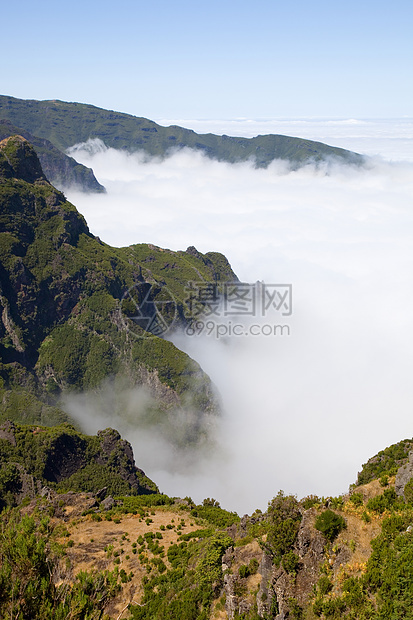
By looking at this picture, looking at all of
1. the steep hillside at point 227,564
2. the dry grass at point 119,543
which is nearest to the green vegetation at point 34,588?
the steep hillside at point 227,564

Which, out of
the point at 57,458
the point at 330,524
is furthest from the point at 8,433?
the point at 330,524

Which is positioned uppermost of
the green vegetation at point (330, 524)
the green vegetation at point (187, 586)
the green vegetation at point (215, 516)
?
the green vegetation at point (330, 524)

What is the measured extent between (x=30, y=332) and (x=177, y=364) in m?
59.8

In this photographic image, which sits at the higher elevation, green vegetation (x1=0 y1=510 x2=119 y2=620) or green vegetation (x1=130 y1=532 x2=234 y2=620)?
green vegetation (x1=0 y1=510 x2=119 y2=620)

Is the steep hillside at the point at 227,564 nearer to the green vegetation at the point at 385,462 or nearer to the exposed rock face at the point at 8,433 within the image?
the green vegetation at the point at 385,462

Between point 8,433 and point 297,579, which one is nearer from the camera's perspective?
point 297,579

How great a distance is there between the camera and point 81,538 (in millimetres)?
57000

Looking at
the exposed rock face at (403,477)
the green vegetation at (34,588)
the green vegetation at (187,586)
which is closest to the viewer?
the green vegetation at (34,588)

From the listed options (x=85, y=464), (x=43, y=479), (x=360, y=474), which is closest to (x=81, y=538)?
(x=360, y=474)

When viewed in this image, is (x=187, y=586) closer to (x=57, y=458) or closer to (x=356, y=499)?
(x=356, y=499)

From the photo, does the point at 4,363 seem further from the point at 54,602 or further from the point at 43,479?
the point at 54,602

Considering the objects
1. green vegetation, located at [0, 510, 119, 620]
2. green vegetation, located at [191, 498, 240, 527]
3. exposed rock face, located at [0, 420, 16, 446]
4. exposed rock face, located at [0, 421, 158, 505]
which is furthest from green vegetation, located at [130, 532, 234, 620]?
exposed rock face, located at [0, 420, 16, 446]

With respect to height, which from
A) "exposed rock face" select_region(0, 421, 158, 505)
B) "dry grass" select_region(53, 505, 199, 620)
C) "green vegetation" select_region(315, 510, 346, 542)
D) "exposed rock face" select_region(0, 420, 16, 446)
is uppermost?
"green vegetation" select_region(315, 510, 346, 542)

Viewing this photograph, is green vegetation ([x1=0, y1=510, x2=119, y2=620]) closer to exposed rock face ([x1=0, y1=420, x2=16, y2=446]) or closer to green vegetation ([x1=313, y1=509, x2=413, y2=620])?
green vegetation ([x1=313, y1=509, x2=413, y2=620])
